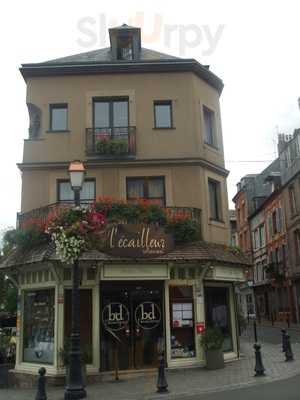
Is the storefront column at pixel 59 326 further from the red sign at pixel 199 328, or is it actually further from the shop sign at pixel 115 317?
the red sign at pixel 199 328

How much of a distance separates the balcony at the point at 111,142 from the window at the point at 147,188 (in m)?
1.02

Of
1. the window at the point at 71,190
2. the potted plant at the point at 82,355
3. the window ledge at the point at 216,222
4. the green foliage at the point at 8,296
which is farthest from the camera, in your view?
the green foliage at the point at 8,296

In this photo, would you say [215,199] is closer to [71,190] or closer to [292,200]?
[71,190]

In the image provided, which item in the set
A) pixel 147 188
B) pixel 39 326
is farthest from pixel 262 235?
pixel 39 326

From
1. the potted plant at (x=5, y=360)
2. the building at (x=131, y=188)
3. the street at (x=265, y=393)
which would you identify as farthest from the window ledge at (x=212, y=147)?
the potted plant at (x=5, y=360)

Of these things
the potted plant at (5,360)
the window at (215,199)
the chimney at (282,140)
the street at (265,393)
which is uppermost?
the chimney at (282,140)

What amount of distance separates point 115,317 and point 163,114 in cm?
766

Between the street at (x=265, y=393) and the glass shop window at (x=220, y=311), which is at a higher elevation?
the glass shop window at (x=220, y=311)

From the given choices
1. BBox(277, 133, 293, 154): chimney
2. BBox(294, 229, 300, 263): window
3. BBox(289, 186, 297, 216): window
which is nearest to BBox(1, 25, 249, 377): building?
BBox(294, 229, 300, 263): window

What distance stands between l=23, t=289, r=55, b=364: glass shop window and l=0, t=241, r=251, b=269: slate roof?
4.15 ft

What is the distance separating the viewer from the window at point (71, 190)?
18.3m

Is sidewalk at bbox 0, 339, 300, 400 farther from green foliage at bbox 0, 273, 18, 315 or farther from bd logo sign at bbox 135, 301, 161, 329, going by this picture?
green foliage at bbox 0, 273, 18, 315

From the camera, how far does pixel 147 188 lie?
60.4 ft

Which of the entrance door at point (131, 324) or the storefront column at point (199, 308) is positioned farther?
the storefront column at point (199, 308)
